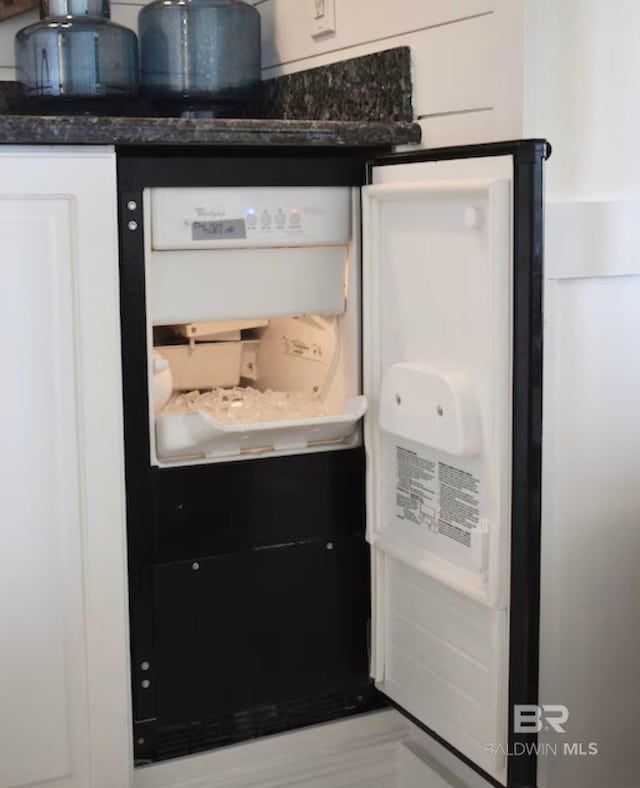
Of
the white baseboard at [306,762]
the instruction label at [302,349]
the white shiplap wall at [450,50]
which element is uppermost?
the white shiplap wall at [450,50]

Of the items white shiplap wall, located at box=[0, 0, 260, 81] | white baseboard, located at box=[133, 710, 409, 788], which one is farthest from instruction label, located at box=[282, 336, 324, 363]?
white shiplap wall, located at box=[0, 0, 260, 81]

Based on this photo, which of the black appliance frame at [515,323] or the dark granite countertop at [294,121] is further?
the dark granite countertop at [294,121]

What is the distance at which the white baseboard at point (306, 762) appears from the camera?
1893 millimetres

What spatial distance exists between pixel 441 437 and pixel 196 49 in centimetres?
97

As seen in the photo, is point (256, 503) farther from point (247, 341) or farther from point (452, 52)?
point (452, 52)

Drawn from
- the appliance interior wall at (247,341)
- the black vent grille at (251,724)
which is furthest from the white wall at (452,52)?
the black vent grille at (251,724)

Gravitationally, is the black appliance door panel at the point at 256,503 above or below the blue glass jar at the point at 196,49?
below

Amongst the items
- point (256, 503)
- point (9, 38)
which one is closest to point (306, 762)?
point (256, 503)

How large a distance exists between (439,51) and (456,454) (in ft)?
2.17

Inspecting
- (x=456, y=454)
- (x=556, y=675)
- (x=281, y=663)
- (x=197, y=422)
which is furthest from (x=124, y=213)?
(x=556, y=675)

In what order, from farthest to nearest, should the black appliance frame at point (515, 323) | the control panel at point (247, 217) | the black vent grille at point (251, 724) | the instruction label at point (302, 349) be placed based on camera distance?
the instruction label at point (302, 349), the black vent grille at point (251, 724), the control panel at point (247, 217), the black appliance frame at point (515, 323)

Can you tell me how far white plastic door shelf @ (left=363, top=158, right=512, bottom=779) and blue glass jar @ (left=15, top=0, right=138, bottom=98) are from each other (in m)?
0.59

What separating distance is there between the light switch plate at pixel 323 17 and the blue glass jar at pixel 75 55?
35cm

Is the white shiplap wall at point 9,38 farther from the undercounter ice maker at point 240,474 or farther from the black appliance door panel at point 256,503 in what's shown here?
the black appliance door panel at point 256,503
